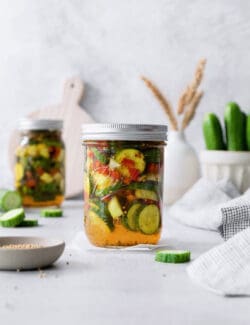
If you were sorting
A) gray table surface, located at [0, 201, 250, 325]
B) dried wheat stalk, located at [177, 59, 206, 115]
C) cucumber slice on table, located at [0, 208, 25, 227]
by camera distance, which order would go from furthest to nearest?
dried wheat stalk, located at [177, 59, 206, 115] → cucumber slice on table, located at [0, 208, 25, 227] → gray table surface, located at [0, 201, 250, 325]

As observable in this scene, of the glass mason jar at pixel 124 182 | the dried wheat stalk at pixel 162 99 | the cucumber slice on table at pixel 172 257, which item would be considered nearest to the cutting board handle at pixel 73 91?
the dried wheat stalk at pixel 162 99

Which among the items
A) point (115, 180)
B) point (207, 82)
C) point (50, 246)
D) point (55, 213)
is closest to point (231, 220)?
point (115, 180)

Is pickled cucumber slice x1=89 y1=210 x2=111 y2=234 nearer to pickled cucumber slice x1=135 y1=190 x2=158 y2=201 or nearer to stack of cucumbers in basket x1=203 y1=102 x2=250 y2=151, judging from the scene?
pickled cucumber slice x1=135 y1=190 x2=158 y2=201

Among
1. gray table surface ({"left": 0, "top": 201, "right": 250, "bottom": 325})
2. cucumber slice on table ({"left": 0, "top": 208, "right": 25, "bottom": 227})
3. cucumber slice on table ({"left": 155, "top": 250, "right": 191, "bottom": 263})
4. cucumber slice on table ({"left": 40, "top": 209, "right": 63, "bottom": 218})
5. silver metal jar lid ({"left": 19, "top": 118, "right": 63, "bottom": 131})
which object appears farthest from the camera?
silver metal jar lid ({"left": 19, "top": 118, "right": 63, "bottom": 131})

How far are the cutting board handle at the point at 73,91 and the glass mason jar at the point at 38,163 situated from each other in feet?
1.47

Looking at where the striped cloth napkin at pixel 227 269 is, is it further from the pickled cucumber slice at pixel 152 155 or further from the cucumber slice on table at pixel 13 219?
the cucumber slice on table at pixel 13 219

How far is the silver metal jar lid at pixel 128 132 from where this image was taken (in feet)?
3.71

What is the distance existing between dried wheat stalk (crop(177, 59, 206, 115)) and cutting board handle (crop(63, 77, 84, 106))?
41 cm

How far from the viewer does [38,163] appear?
72.3 inches

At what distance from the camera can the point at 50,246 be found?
97 centimetres

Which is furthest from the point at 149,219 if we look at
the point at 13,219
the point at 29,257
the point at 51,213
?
the point at 51,213

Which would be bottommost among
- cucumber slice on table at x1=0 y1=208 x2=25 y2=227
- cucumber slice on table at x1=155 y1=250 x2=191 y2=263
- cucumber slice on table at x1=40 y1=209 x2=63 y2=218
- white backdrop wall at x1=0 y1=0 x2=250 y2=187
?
cucumber slice on table at x1=40 y1=209 x2=63 y2=218

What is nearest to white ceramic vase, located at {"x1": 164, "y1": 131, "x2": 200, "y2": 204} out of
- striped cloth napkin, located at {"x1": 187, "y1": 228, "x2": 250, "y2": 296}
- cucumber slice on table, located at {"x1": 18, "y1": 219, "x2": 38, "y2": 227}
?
cucumber slice on table, located at {"x1": 18, "y1": 219, "x2": 38, "y2": 227}

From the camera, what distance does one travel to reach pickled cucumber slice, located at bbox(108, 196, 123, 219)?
1128 mm
